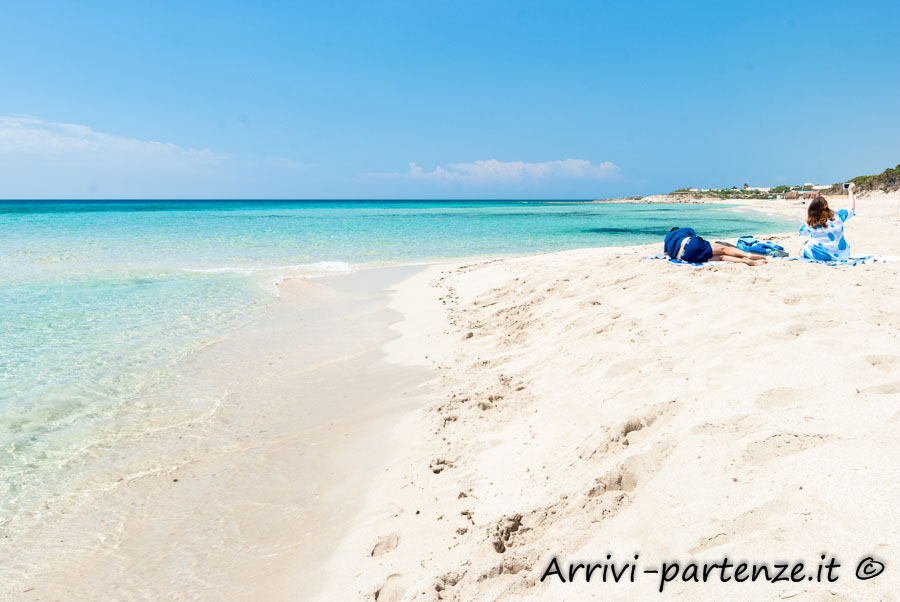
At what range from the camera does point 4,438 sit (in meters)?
4.56

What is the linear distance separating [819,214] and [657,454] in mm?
8431

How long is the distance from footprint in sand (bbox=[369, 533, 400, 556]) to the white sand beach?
3 centimetres

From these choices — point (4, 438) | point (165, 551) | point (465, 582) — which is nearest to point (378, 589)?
point (465, 582)

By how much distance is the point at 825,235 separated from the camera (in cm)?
877

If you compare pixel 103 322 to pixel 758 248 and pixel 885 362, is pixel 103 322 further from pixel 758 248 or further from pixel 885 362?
pixel 758 248

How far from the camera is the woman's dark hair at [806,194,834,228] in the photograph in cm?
890

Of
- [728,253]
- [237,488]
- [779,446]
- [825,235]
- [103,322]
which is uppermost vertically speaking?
[825,235]

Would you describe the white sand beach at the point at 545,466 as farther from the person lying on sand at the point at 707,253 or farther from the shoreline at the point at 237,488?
the person lying on sand at the point at 707,253

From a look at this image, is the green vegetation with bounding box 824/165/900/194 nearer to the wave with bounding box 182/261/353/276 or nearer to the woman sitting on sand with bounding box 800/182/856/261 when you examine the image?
the woman sitting on sand with bounding box 800/182/856/261

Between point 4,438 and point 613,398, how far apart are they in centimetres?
542

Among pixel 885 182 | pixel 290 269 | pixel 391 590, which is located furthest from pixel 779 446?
pixel 885 182

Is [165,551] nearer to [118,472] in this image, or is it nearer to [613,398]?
[118,472]

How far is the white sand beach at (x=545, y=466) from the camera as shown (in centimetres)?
230

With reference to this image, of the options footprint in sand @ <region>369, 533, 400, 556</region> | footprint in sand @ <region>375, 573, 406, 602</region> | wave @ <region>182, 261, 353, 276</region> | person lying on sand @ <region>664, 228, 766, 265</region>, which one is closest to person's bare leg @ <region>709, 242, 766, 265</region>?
person lying on sand @ <region>664, 228, 766, 265</region>
